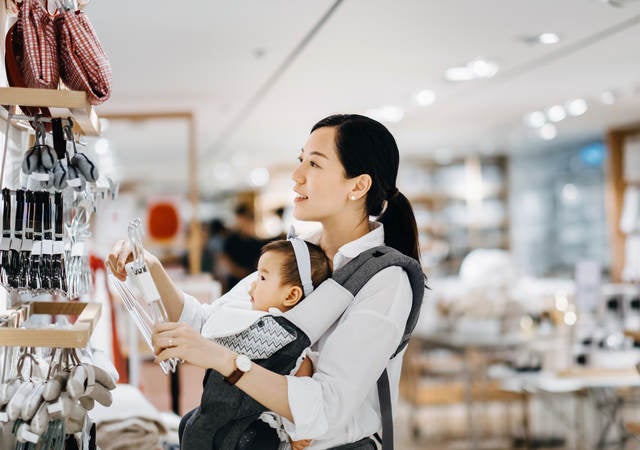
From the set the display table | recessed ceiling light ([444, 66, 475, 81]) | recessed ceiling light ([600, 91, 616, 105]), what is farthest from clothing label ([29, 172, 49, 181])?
recessed ceiling light ([600, 91, 616, 105])

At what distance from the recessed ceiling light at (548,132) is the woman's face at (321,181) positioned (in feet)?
21.2

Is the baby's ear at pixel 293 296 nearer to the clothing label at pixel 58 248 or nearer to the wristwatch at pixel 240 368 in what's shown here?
the wristwatch at pixel 240 368

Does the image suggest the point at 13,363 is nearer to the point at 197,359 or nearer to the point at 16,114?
the point at 16,114

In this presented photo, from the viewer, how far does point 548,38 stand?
14.5 feet

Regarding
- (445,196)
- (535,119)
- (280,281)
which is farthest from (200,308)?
(445,196)

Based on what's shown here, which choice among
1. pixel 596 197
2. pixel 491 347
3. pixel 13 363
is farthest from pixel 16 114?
pixel 596 197

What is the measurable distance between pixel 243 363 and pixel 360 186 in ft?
1.66

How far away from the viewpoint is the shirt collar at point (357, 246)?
1.82m

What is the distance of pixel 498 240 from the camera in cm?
1086

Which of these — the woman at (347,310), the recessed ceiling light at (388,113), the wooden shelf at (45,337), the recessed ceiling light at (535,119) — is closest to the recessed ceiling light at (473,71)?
the recessed ceiling light at (388,113)

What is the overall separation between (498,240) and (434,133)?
3.01m

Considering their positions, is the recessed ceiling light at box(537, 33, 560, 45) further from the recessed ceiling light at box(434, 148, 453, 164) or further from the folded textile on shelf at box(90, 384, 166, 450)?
the recessed ceiling light at box(434, 148, 453, 164)

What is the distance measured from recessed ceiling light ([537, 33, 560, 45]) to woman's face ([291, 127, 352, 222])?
9.63 ft

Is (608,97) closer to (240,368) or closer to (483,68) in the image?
(483,68)
